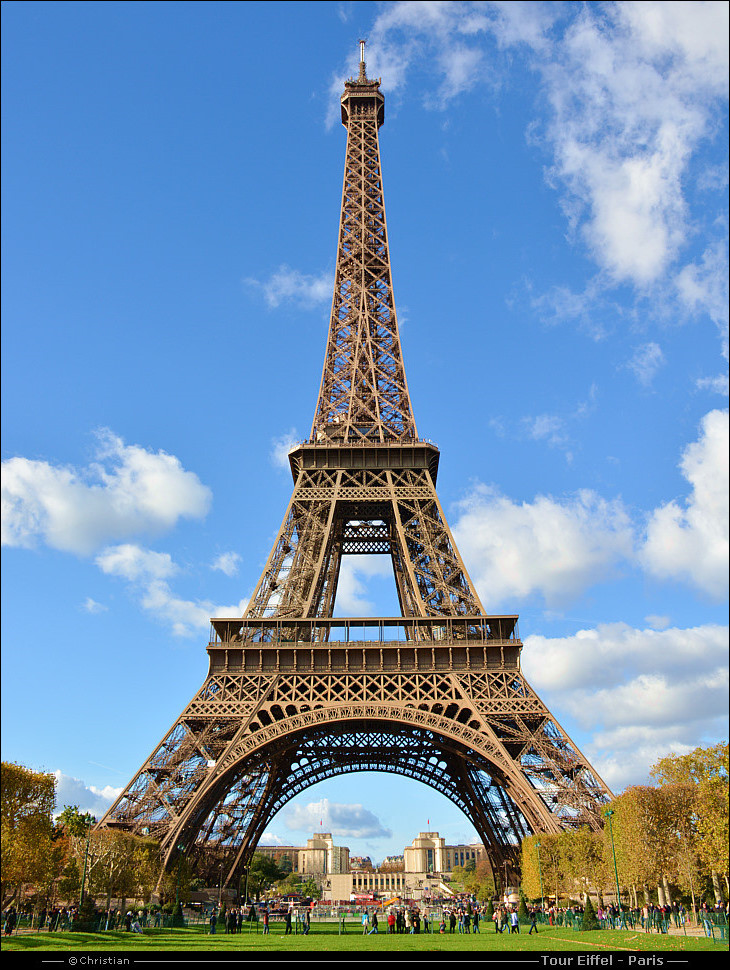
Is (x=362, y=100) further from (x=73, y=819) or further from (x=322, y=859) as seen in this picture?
(x=322, y=859)

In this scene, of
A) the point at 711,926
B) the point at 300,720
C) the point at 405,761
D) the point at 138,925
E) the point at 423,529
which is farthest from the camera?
the point at 405,761

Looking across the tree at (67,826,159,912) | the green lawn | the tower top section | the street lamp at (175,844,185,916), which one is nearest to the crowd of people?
the street lamp at (175,844,185,916)

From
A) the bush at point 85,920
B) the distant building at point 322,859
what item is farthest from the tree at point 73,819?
the distant building at point 322,859

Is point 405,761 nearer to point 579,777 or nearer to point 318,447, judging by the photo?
point 579,777

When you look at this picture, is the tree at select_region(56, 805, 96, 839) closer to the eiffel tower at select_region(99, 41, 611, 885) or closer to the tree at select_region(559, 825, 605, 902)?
the eiffel tower at select_region(99, 41, 611, 885)

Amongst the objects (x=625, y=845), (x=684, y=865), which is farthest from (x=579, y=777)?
(x=684, y=865)

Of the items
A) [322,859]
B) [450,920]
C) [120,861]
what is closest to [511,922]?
[450,920]
